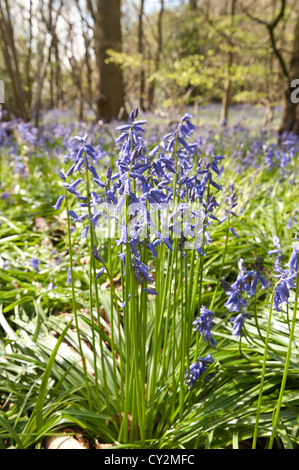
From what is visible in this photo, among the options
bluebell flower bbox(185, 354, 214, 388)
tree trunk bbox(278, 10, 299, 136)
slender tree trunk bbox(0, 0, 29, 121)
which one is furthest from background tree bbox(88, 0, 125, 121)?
bluebell flower bbox(185, 354, 214, 388)

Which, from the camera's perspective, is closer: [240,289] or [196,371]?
[240,289]

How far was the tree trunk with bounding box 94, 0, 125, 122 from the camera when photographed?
373 inches

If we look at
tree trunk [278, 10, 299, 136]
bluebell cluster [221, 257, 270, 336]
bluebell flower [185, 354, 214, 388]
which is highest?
tree trunk [278, 10, 299, 136]

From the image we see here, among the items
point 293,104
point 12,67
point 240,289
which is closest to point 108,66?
point 12,67

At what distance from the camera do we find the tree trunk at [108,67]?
947 cm

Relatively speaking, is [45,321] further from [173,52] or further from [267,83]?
[267,83]

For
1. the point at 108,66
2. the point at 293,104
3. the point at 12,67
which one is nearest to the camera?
the point at 12,67

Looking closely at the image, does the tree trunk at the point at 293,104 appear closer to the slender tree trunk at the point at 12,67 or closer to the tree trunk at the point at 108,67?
the tree trunk at the point at 108,67

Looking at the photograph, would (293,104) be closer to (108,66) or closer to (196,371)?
(108,66)

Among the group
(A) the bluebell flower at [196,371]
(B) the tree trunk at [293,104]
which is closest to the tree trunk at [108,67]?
(B) the tree trunk at [293,104]

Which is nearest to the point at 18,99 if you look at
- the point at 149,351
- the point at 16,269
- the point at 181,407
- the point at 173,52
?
the point at 16,269

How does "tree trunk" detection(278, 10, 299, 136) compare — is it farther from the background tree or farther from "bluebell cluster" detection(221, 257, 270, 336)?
"bluebell cluster" detection(221, 257, 270, 336)

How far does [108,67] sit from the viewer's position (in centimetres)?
992

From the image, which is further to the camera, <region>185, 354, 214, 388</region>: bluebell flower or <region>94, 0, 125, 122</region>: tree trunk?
<region>94, 0, 125, 122</region>: tree trunk
